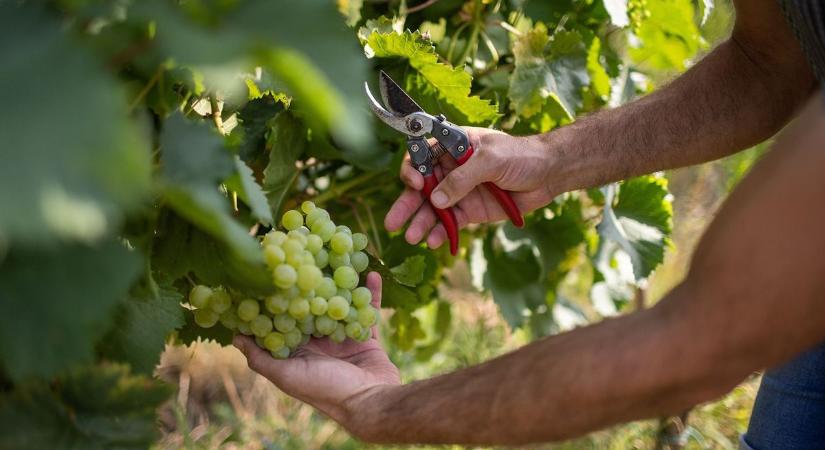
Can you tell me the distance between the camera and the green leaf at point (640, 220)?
1.75m

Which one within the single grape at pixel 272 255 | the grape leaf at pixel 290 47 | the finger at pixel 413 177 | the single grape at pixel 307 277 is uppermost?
the grape leaf at pixel 290 47

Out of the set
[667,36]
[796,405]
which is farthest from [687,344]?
[667,36]

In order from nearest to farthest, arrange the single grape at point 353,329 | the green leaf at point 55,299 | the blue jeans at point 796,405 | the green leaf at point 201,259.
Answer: the green leaf at point 55,299, the green leaf at point 201,259, the single grape at point 353,329, the blue jeans at point 796,405

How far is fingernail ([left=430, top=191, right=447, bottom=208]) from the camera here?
1.45 meters

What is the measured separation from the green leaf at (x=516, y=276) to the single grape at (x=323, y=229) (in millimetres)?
784

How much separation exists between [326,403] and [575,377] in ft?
1.13

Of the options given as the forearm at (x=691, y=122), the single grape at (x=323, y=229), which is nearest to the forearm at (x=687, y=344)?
the single grape at (x=323, y=229)

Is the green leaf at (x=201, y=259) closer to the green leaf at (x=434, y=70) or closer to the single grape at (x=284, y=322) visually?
the single grape at (x=284, y=322)

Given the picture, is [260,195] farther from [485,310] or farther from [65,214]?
[485,310]

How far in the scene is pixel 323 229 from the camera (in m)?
1.16

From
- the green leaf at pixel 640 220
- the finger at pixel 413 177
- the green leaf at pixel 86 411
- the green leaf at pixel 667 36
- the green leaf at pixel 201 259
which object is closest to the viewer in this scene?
the green leaf at pixel 86 411

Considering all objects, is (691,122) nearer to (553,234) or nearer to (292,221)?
(553,234)

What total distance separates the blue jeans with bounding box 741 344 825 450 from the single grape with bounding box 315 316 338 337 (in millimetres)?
878

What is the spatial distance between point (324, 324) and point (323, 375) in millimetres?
63
